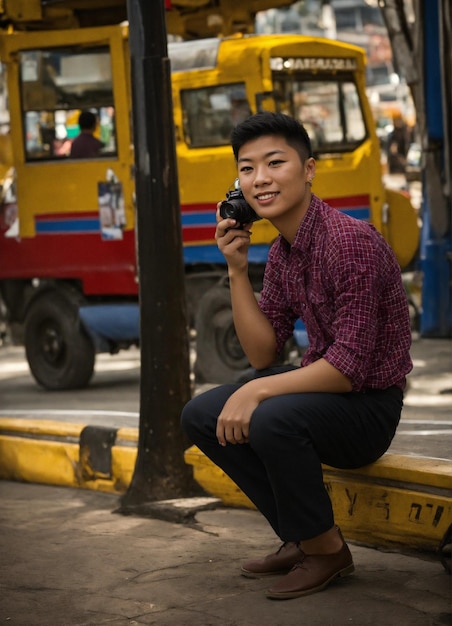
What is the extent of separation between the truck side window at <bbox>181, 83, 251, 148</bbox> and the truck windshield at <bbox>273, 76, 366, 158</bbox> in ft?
1.10

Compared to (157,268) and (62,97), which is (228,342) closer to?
(62,97)

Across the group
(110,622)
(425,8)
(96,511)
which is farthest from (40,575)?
(425,8)

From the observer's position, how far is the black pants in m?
4.02

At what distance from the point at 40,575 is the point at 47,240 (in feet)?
19.1

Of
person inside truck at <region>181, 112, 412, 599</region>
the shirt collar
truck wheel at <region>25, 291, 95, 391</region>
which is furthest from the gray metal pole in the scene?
truck wheel at <region>25, 291, 95, 391</region>

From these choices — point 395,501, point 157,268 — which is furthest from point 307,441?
point 157,268

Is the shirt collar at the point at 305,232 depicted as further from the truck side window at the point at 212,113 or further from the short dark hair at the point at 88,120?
the short dark hair at the point at 88,120

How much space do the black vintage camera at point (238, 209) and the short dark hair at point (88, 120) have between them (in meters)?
5.59

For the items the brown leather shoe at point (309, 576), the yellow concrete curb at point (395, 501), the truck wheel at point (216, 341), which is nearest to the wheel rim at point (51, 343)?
the truck wheel at point (216, 341)

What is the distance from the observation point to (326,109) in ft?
31.8

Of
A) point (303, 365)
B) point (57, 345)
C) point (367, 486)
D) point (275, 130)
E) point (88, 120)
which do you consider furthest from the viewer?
point (57, 345)

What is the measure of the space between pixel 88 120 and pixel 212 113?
979 mm

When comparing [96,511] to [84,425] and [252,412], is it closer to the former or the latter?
[84,425]

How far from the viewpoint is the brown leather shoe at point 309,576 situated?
13.6ft
